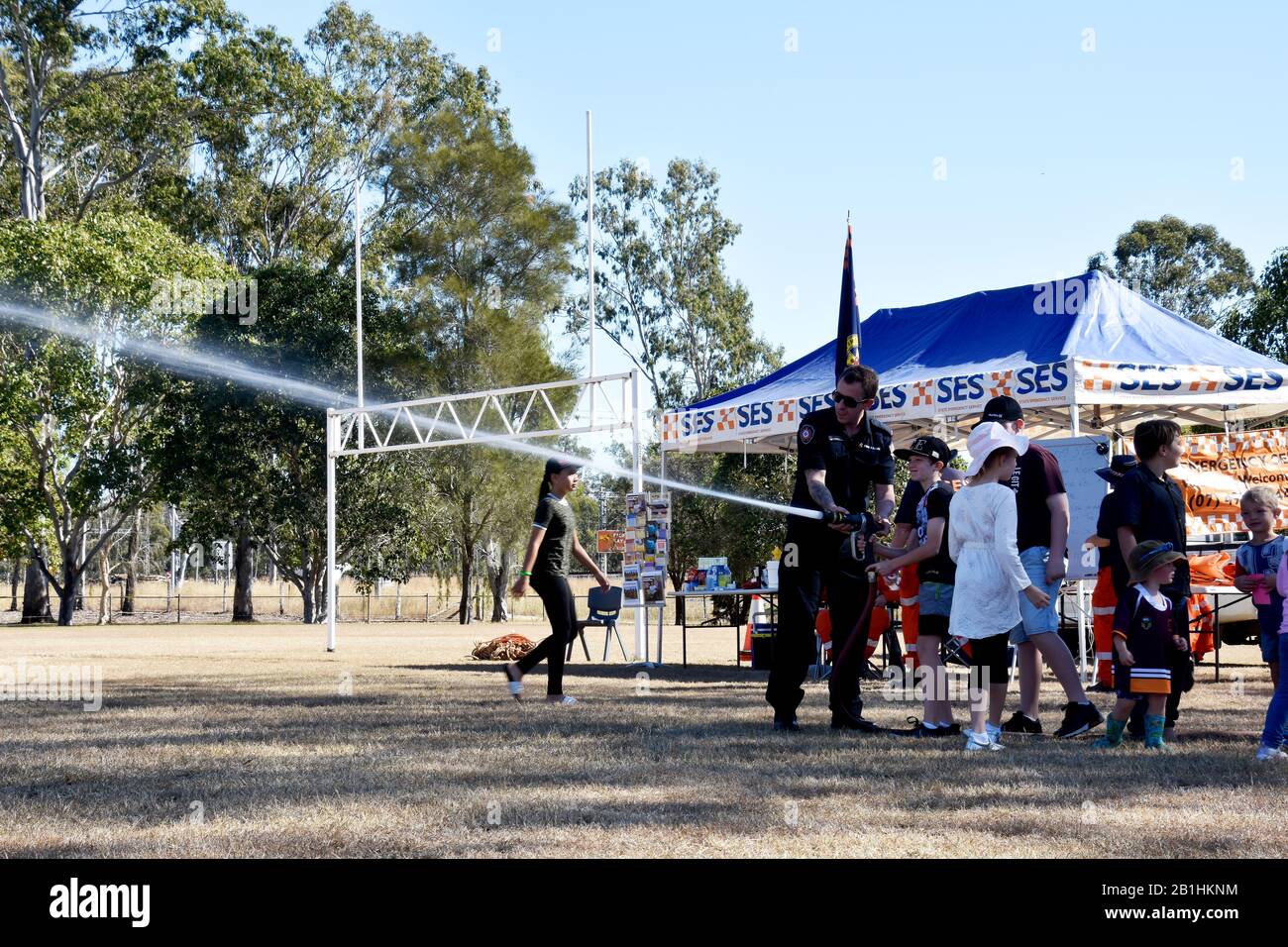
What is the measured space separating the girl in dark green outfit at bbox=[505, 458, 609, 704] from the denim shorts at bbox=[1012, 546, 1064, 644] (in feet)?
11.9

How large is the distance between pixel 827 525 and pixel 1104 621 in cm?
398

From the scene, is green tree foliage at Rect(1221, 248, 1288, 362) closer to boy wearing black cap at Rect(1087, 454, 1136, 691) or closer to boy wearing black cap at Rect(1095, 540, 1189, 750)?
boy wearing black cap at Rect(1087, 454, 1136, 691)

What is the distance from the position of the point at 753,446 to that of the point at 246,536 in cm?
2834

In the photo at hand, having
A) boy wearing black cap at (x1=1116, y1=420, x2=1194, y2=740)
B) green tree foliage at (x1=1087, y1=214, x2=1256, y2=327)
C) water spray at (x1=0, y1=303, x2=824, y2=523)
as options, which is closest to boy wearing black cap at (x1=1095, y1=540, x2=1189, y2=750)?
boy wearing black cap at (x1=1116, y1=420, x2=1194, y2=740)

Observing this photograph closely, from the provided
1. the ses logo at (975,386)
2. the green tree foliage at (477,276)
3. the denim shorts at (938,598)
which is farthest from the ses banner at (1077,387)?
the green tree foliage at (477,276)

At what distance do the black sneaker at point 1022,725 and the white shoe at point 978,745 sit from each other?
0.96 meters

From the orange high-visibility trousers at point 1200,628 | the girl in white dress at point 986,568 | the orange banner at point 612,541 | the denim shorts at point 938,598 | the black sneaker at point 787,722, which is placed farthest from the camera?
the orange banner at point 612,541

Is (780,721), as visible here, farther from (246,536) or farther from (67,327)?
(246,536)

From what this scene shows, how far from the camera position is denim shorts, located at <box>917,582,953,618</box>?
27.2 ft

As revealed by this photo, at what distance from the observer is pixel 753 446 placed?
59.4ft

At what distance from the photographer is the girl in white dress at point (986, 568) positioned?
23.6 ft

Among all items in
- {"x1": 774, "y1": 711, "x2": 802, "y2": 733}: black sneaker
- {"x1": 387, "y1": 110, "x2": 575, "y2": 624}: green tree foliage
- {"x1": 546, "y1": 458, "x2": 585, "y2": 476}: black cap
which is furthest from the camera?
{"x1": 387, "y1": 110, "x2": 575, "y2": 624}: green tree foliage

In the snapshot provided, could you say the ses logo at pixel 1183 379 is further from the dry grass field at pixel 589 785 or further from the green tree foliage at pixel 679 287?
the green tree foliage at pixel 679 287
